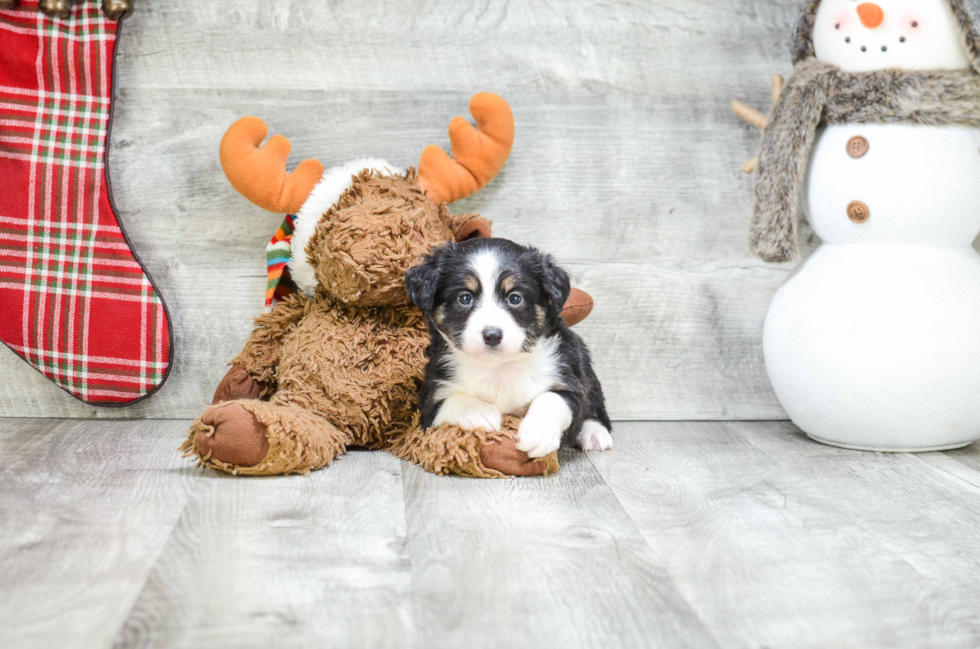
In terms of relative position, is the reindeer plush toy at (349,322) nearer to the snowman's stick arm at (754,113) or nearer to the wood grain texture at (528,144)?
the wood grain texture at (528,144)

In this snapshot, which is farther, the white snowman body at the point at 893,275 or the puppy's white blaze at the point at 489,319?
the white snowman body at the point at 893,275

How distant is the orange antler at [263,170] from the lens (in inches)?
77.8

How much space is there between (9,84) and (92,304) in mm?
571

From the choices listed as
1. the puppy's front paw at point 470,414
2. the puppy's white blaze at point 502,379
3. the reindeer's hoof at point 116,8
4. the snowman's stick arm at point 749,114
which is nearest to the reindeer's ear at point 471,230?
the puppy's white blaze at point 502,379

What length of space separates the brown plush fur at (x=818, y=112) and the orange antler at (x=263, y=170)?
1089 millimetres

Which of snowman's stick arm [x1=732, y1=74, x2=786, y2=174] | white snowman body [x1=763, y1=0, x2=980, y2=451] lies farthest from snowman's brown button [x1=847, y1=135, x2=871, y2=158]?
snowman's stick arm [x1=732, y1=74, x2=786, y2=174]

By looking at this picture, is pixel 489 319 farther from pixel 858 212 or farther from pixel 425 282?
pixel 858 212

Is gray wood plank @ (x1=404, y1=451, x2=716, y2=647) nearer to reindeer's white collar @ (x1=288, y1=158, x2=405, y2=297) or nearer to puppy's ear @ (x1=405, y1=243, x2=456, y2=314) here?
puppy's ear @ (x1=405, y1=243, x2=456, y2=314)

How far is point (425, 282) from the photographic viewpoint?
5.71ft

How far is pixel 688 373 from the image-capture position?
238cm

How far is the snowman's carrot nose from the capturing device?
74.0 inches

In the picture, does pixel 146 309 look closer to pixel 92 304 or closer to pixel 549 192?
pixel 92 304

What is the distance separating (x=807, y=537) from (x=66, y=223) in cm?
184

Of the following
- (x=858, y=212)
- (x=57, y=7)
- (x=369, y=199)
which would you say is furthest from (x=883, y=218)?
(x=57, y=7)
